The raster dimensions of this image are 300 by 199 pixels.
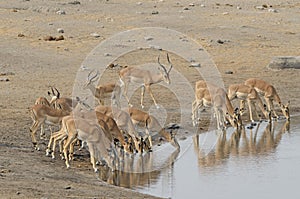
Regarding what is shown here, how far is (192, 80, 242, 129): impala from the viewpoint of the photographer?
17.6 m

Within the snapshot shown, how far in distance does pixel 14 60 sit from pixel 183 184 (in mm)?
12214

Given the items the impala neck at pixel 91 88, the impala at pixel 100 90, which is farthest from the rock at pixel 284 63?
the impala neck at pixel 91 88

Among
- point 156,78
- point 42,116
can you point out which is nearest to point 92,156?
point 42,116

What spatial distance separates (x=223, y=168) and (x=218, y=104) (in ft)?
13.4

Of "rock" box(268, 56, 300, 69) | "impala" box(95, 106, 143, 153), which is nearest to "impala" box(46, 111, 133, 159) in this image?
"impala" box(95, 106, 143, 153)

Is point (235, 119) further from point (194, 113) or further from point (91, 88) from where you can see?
point (91, 88)

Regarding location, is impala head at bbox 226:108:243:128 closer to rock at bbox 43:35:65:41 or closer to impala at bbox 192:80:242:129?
impala at bbox 192:80:242:129

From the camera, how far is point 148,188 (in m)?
12.3

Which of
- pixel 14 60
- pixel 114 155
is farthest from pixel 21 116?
pixel 14 60

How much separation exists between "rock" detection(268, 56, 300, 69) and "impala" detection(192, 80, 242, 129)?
652cm

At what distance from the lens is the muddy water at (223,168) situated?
12.2 meters

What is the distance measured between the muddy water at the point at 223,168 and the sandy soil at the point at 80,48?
0.89m

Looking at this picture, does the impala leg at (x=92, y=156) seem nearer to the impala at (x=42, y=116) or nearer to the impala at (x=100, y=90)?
the impala at (x=42, y=116)

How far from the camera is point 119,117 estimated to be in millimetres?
14969
